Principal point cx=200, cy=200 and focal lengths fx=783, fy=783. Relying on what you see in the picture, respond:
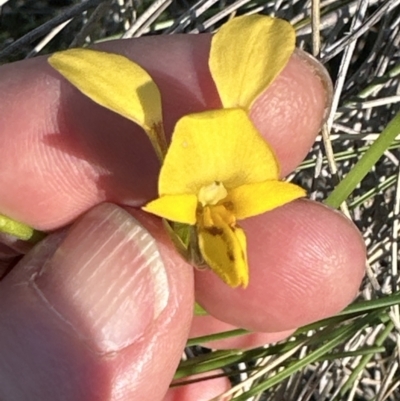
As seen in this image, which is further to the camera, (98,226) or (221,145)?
(98,226)

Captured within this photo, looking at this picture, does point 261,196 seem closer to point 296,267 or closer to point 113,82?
point 113,82

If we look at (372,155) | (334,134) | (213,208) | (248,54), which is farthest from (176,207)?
(334,134)

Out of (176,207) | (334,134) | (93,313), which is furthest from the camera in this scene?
(334,134)

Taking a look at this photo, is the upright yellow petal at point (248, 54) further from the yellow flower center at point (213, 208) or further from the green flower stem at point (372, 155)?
the green flower stem at point (372, 155)

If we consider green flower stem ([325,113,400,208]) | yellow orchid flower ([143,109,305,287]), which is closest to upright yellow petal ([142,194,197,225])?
yellow orchid flower ([143,109,305,287])

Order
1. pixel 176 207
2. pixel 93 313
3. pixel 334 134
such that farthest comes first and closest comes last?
pixel 334 134 < pixel 93 313 < pixel 176 207

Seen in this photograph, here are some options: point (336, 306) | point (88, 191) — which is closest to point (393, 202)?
point (336, 306)
